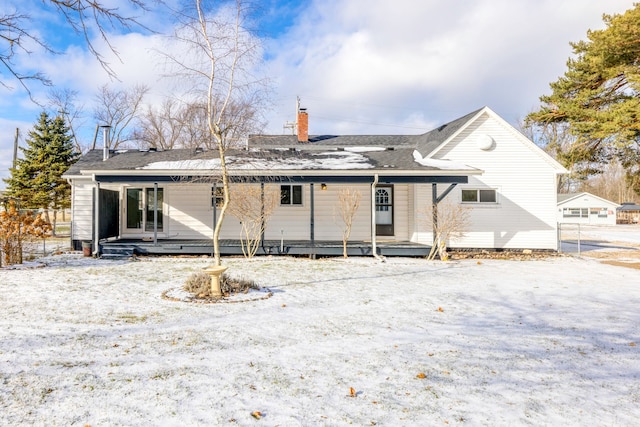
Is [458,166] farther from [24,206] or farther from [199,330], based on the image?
[24,206]

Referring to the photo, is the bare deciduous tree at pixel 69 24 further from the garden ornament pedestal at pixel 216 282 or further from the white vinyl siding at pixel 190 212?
the white vinyl siding at pixel 190 212

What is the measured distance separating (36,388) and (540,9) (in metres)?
16.1

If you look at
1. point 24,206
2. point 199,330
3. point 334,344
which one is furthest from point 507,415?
point 24,206

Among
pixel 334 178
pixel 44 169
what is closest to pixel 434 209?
pixel 334 178

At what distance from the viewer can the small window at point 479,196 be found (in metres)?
12.5

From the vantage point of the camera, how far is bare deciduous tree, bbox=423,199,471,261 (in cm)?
1084

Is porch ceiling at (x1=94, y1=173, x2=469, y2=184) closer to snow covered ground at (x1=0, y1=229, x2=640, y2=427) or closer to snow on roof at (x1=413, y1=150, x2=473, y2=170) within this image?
snow on roof at (x1=413, y1=150, x2=473, y2=170)

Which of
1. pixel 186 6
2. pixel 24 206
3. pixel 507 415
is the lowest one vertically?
pixel 507 415

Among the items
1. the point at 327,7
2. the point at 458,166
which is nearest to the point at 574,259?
the point at 458,166

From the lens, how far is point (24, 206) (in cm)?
2384

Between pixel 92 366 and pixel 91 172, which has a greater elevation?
pixel 91 172

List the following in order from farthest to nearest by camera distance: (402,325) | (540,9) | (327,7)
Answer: (540,9) → (327,7) → (402,325)

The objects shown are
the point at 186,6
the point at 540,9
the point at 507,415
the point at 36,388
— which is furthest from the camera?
the point at 540,9

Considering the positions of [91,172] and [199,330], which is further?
[91,172]
